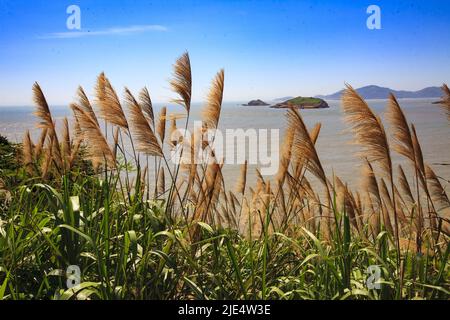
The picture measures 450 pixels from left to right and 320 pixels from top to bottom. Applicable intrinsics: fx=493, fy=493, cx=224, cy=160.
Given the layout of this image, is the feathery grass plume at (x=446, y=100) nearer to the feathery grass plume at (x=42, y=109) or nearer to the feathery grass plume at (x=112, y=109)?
the feathery grass plume at (x=112, y=109)

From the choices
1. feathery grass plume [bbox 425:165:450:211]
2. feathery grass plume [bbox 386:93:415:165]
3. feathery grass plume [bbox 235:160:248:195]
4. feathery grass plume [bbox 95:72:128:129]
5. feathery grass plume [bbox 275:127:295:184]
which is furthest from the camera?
feathery grass plume [bbox 235:160:248:195]

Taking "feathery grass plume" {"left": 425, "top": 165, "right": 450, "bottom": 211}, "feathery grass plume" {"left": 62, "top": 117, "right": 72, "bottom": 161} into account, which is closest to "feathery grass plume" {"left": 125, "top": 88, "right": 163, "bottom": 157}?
"feathery grass plume" {"left": 62, "top": 117, "right": 72, "bottom": 161}

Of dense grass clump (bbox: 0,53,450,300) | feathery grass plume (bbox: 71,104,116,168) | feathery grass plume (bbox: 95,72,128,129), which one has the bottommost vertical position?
dense grass clump (bbox: 0,53,450,300)

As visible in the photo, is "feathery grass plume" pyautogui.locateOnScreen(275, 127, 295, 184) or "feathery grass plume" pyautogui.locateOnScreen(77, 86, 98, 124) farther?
"feathery grass plume" pyautogui.locateOnScreen(77, 86, 98, 124)

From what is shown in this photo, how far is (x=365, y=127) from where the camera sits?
8.34 feet

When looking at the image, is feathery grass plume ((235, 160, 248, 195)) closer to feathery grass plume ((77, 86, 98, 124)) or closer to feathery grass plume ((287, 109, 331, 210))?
feathery grass plume ((287, 109, 331, 210))

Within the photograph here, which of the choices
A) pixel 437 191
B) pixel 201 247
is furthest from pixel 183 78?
pixel 437 191

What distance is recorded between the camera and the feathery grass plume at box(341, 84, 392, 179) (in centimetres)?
248

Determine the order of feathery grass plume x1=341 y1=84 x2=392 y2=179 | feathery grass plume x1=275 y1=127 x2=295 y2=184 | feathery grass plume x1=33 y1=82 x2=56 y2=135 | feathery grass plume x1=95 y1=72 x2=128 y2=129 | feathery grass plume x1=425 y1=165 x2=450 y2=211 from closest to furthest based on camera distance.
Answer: feathery grass plume x1=341 y1=84 x2=392 y2=179 → feathery grass plume x1=95 y1=72 x2=128 y2=129 → feathery grass plume x1=275 y1=127 x2=295 y2=184 → feathery grass plume x1=425 y1=165 x2=450 y2=211 → feathery grass plume x1=33 y1=82 x2=56 y2=135

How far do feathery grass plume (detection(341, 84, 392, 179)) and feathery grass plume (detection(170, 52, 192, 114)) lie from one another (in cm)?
89

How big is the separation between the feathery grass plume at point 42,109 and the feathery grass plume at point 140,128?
0.81m

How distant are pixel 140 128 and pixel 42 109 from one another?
96 cm

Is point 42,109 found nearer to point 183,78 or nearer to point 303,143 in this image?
point 183,78
